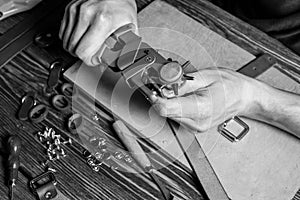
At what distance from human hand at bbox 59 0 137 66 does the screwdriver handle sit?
192 mm

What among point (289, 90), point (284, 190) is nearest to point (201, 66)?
point (289, 90)

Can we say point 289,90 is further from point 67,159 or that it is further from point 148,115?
point 67,159

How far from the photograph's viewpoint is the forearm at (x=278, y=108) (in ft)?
3.32

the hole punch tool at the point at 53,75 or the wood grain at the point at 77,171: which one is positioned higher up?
the hole punch tool at the point at 53,75

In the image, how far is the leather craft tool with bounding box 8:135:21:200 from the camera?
94cm

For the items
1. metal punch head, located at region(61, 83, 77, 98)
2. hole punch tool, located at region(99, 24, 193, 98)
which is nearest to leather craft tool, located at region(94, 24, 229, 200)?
hole punch tool, located at region(99, 24, 193, 98)

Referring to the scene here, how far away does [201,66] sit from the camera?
3.59 feet

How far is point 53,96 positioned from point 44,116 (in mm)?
46

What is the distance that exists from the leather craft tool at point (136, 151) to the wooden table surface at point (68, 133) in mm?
13

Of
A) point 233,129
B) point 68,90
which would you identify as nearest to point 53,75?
point 68,90

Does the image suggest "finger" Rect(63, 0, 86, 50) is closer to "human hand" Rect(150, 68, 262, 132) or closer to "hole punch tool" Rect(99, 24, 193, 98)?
"hole punch tool" Rect(99, 24, 193, 98)

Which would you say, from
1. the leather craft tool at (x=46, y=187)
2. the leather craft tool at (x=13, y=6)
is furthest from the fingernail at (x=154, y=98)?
the leather craft tool at (x=13, y=6)

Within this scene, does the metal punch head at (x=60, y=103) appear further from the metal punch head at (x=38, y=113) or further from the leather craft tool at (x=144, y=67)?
the leather craft tool at (x=144, y=67)

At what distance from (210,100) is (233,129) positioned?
0.11 metres
